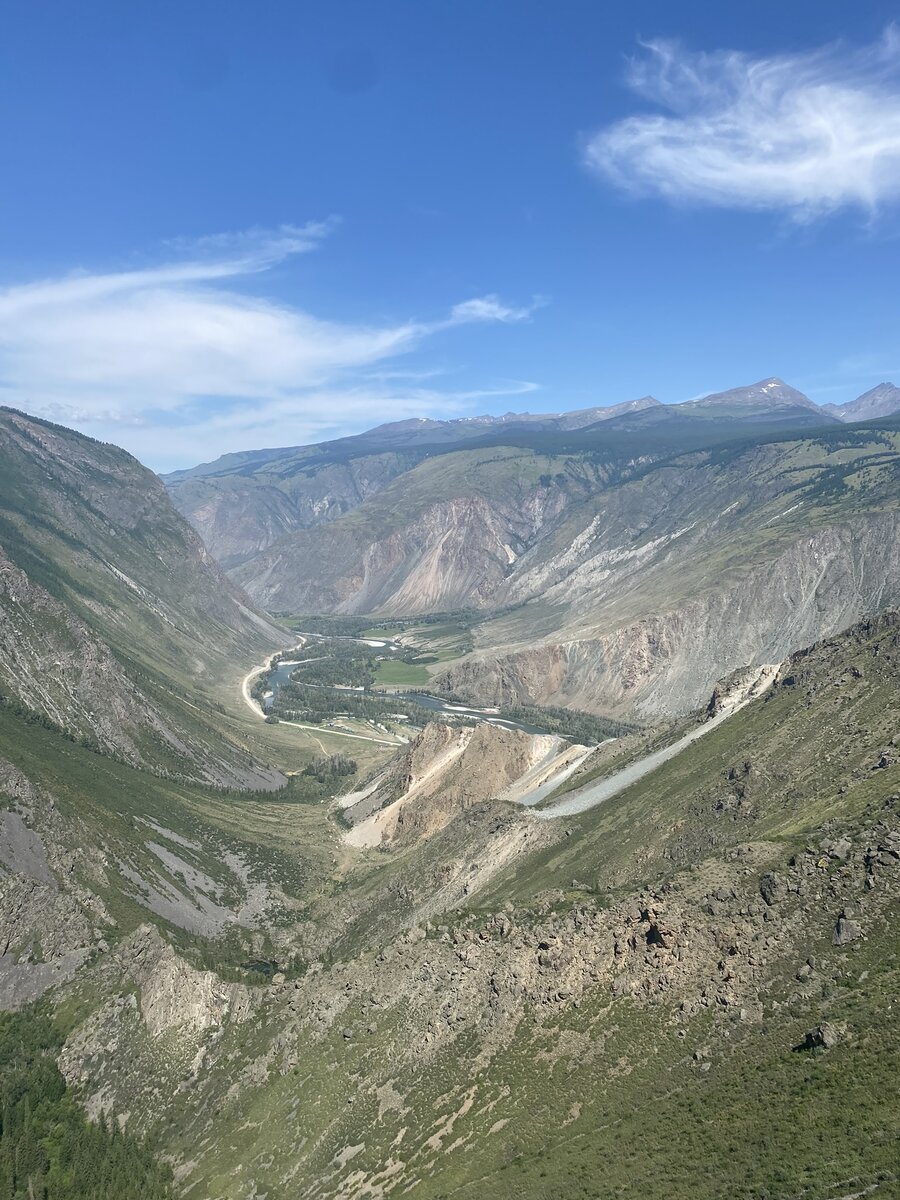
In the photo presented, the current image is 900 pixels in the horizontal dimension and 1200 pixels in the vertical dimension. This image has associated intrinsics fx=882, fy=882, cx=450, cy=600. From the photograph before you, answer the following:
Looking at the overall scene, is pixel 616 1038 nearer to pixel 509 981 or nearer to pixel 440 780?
pixel 509 981

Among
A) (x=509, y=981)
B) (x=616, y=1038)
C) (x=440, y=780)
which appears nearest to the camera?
(x=616, y=1038)

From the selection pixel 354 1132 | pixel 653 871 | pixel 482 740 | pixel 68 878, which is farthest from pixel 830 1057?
pixel 482 740

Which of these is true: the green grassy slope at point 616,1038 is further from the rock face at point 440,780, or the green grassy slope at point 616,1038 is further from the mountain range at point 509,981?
the rock face at point 440,780

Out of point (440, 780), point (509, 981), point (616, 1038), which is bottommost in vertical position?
point (440, 780)

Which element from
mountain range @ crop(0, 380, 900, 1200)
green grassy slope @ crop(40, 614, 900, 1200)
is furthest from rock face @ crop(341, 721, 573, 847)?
green grassy slope @ crop(40, 614, 900, 1200)

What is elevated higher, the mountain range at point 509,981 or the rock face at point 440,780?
the mountain range at point 509,981

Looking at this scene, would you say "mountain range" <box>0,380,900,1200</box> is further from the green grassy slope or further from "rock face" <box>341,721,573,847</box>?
"rock face" <box>341,721,573,847</box>

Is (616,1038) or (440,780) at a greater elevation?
(616,1038)

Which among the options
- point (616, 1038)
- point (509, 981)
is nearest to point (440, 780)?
point (509, 981)

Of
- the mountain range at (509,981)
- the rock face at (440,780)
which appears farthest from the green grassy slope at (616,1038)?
the rock face at (440,780)

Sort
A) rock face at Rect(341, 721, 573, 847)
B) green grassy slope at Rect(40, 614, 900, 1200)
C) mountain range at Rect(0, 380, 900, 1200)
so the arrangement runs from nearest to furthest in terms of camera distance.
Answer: green grassy slope at Rect(40, 614, 900, 1200) → mountain range at Rect(0, 380, 900, 1200) → rock face at Rect(341, 721, 573, 847)

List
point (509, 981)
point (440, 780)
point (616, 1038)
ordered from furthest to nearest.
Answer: point (440, 780) → point (509, 981) → point (616, 1038)

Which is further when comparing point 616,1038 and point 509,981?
point 509,981
